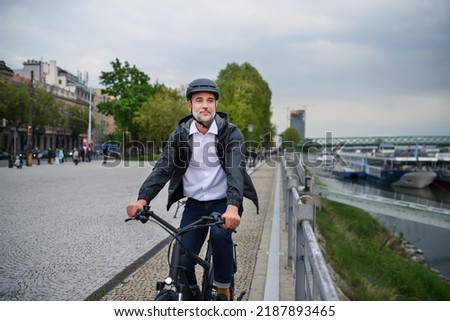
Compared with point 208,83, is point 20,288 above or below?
below

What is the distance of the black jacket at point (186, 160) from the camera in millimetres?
2857

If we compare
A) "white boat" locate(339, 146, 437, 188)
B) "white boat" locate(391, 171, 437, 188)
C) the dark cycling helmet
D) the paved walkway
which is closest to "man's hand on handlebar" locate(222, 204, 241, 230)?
the dark cycling helmet

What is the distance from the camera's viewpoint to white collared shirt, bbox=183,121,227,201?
117 inches

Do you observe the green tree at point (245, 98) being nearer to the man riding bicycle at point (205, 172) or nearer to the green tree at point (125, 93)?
the green tree at point (125, 93)

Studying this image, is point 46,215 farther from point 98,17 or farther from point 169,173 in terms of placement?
point 169,173

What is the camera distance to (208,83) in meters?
2.85

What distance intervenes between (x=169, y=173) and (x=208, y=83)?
26.9 inches

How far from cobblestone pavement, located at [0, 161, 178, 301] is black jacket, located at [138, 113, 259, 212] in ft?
5.88

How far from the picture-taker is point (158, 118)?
4353cm

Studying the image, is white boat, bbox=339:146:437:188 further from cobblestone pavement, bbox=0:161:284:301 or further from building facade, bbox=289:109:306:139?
cobblestone pavement, bbox=0:161:284:301

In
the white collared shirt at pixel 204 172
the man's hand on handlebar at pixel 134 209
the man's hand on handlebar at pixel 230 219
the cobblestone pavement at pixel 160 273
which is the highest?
the white collared shirt at pixel 204 172

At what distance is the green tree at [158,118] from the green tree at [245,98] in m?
5.75

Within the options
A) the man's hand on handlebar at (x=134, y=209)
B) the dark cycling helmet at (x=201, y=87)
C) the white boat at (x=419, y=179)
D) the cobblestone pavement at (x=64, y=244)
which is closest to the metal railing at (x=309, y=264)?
the man's hand on handlebar at (x=134, y=209)
